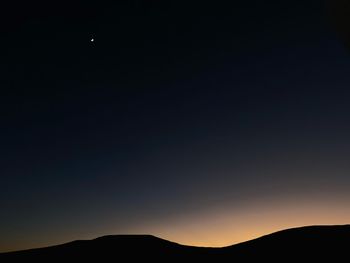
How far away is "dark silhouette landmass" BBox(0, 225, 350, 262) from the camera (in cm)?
2303

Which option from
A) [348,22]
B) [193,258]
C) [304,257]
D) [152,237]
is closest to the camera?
[348,22]

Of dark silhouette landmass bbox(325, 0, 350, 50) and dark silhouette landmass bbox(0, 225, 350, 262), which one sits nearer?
dark silhouette landmass bbox(325, 0, 350, 50)

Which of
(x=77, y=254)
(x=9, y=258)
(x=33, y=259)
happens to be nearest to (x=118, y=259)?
(x=77, y=254)

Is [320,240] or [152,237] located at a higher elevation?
[152,237]

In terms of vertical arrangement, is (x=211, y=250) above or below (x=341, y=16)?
above

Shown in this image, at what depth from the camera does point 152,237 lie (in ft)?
101

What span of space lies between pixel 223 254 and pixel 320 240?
212 inches

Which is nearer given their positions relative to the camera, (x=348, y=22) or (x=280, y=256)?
(x=348, y=22)

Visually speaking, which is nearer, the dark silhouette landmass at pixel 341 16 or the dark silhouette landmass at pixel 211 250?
the dark silhouette landmass at pixel 341 16

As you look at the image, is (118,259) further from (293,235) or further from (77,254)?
(293,235)

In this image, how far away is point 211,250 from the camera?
1075 inches

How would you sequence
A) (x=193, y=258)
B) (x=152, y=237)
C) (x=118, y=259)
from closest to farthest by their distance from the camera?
(x=118, y=259), (x=193, y=258), (x=152, y=237)

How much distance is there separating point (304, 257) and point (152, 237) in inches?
469

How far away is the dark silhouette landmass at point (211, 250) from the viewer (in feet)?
75.6
